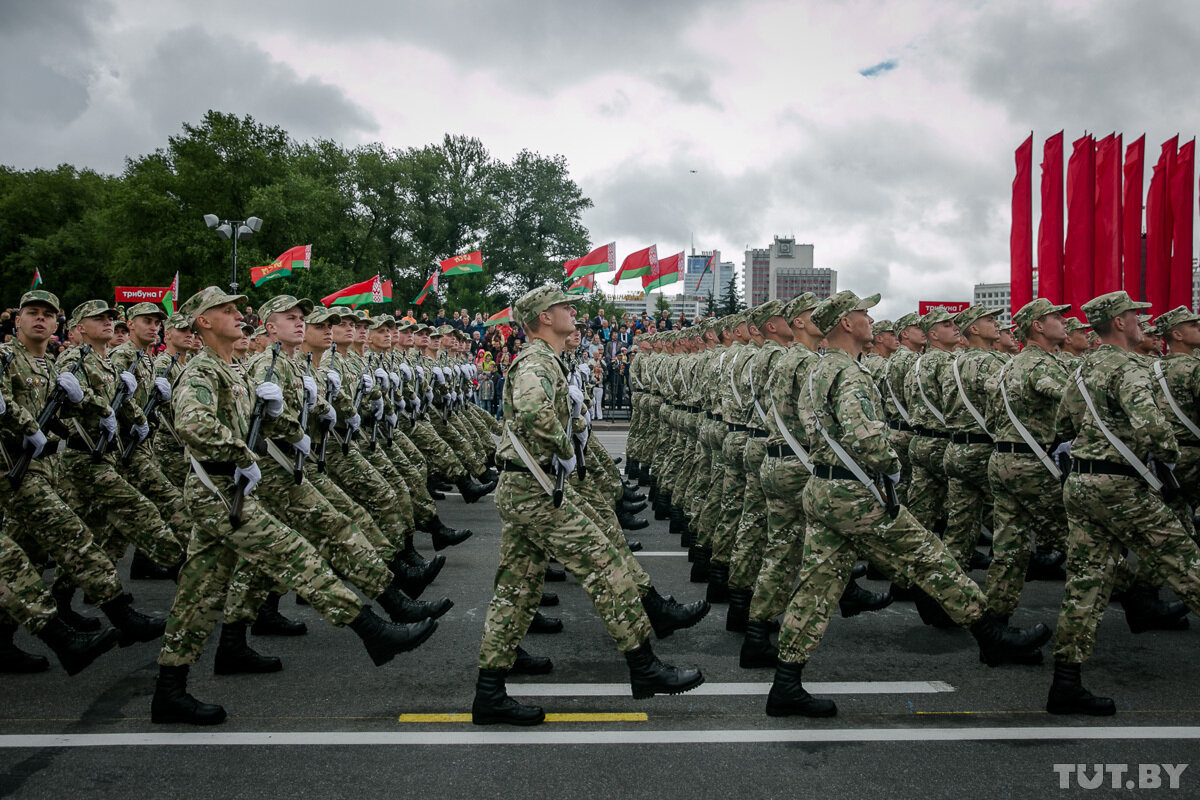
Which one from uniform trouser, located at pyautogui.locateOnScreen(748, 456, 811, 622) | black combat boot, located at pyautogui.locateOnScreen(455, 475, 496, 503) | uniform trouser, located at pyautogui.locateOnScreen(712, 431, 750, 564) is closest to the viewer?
uniform trouser, located at pyautogui.locateOnScreen(748, 456, 811, 622)

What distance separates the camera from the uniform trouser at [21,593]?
177 inches

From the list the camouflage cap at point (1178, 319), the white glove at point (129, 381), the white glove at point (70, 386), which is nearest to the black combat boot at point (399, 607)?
the white glove at point (70, 386)

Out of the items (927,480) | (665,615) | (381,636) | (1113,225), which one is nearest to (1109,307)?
(927,480)

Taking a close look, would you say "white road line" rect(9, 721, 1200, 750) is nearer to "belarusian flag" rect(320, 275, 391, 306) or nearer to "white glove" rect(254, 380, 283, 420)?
"white glove" rect(254, 380, 283, 420)

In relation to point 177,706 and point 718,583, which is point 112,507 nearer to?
point 177,706

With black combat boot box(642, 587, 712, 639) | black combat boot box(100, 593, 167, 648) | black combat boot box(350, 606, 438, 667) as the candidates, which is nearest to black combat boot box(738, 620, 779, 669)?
black combat boot box(642, 587, 712, 639)

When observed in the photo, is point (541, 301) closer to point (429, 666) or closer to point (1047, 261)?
point (429, 666)

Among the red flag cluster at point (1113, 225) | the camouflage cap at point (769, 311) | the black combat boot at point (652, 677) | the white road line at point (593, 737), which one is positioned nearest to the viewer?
the white road line at point (593, 737)

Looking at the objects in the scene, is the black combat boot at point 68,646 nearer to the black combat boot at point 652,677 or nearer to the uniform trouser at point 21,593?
the uniform trouser at point 21,593

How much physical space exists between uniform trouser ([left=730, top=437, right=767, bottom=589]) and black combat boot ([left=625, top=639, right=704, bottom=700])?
4.93ft

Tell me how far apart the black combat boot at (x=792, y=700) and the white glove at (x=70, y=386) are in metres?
4.72

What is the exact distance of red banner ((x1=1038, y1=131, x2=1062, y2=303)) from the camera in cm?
1805

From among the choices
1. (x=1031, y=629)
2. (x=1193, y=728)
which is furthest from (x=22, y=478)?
(x=1193, y=728)

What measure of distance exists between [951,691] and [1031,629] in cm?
56
